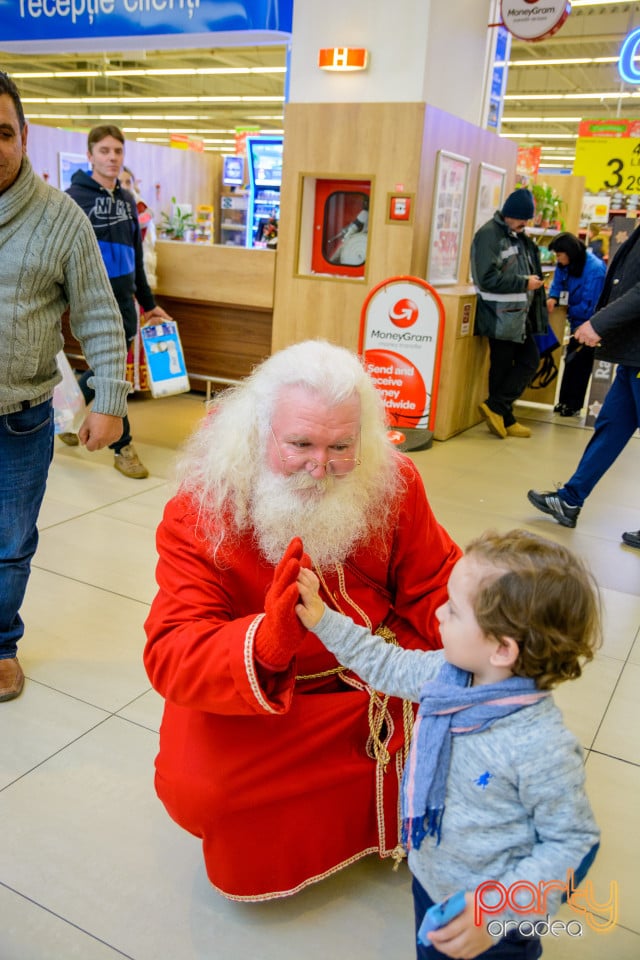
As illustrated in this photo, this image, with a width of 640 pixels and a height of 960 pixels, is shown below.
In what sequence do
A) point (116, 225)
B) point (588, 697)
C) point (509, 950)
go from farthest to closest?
point (116, 225) → point (588, 697) → point (509, 950)

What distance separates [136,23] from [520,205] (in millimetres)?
2679

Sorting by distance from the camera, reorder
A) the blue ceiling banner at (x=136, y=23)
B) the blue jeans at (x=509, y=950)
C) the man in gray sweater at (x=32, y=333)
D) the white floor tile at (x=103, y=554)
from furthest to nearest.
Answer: the blue ceiling banner at (x=136, y=23), the white floor tile at (x=103, y=554), the man in gray sweater at (x=32, y=333), the blue jeans at (x=509, y=950)

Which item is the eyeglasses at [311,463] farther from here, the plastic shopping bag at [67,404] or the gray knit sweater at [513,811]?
the plastic shopping bag at [67,404]

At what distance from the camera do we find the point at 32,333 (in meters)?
2.06

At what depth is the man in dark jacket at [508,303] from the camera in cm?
535

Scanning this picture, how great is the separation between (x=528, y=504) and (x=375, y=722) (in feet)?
9.59

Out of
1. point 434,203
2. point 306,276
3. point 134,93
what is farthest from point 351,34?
point 134,93

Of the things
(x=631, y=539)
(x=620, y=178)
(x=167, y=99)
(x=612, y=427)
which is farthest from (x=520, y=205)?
(x=167, y=99)

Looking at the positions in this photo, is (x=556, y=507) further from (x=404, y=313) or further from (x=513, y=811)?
(x=513, y=811)

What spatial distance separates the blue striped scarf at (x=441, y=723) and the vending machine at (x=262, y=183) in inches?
325

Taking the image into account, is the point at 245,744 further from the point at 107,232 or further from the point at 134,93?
the point at 134,93

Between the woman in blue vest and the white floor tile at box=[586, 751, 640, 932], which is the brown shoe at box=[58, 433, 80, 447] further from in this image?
the woman in blue vest

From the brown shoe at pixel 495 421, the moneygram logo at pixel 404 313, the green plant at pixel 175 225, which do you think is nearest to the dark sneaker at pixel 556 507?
the moneygram logo at pixel 404 313

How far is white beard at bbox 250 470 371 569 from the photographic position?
5.38ft
